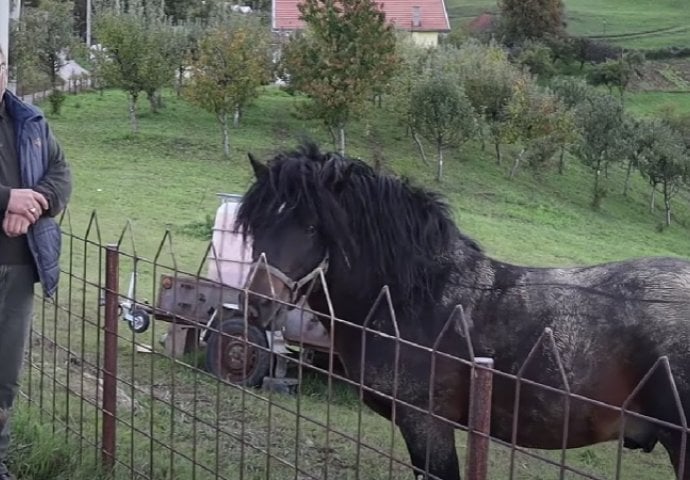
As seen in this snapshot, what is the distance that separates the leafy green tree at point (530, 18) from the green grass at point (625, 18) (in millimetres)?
14052

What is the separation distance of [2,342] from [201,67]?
70.3 ft

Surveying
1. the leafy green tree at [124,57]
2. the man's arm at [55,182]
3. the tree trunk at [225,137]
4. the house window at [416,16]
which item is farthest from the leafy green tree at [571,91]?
the man's arm at [55,182]

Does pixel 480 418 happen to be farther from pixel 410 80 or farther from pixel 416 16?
pixel 416 16

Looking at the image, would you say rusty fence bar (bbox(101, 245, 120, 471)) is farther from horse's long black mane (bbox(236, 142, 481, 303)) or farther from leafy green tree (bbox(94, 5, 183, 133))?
leafy green tree (bbox(94, 5, 183, 133))

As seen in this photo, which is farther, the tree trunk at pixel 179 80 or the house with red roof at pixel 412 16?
the house with red roof at pixel 412 16

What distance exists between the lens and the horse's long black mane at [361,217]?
13.7ft

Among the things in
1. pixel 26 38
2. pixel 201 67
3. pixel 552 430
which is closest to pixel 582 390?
pixel 552 430

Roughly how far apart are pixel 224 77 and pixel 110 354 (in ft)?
68.5

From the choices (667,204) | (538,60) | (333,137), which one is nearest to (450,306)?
(333,137)

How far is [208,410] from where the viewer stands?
595 cm

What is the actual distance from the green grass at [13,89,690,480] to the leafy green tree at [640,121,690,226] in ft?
2.86

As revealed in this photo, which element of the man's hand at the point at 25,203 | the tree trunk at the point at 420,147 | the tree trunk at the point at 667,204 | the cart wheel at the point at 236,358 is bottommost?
the tree trunk at the point at 667,204

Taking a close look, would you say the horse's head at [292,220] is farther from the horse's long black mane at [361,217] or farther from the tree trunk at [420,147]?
the tree trunk at [420,147]

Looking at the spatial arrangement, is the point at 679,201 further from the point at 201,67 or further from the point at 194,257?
the point at 194,257
